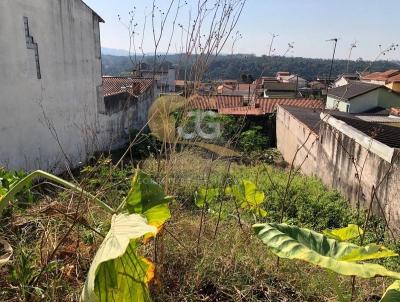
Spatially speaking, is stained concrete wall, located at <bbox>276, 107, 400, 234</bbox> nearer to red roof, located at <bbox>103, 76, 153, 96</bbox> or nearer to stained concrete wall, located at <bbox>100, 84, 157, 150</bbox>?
stained concrete wall, located at <bbox>100, 84, 157, 150</bbox>

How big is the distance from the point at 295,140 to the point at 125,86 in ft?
30.7

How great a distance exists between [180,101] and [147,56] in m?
0.51

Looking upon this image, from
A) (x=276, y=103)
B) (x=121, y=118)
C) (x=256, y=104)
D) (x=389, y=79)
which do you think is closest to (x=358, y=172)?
(x=121, y=118)

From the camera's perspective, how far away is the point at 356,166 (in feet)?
21.5

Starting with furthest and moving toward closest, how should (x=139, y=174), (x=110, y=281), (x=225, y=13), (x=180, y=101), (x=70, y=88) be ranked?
1. (x=70, y=88)
2. (x=180, y=101)
3. (x=225, y=13)
4. (x=139, y=174)
5. (x=110, y=281)

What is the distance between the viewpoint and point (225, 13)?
8.25 feet

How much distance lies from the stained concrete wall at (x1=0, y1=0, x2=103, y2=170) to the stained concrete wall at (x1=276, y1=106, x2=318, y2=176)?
19.3 ft

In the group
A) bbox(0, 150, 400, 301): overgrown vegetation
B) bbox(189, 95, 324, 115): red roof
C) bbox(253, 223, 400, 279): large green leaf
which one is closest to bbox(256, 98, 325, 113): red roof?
bbox(189, 95, 324, 115): red roof

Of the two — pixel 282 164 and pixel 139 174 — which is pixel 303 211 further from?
pixel 282 164

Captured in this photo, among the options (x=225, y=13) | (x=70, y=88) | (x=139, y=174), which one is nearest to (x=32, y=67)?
(x=70, y=88)

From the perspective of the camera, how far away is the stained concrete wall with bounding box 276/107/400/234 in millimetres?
5613

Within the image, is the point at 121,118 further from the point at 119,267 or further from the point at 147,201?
the point at 119,267

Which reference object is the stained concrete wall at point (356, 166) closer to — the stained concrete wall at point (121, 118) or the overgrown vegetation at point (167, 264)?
the overgrown vegetation at point (167, 264)

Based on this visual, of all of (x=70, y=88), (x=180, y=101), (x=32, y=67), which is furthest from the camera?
(x=70, y=88)
